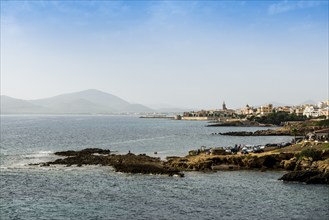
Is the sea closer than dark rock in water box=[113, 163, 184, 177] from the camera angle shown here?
Yes

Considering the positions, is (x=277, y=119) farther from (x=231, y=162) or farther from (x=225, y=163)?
(x=225, y=163)

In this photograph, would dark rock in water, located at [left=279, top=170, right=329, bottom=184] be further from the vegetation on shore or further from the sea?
the vegetation on shore

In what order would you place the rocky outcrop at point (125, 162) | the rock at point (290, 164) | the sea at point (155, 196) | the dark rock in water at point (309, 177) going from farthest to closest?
the rock at point (290, 164) → the rocky outcrop at point (125, 162) → the dark rock in water at point (309, 177) → the sea at point (155, 196)

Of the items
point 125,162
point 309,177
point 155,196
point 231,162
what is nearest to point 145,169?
point 125,162

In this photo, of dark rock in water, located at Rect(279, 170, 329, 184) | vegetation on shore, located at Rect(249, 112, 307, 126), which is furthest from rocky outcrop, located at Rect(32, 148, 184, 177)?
vegetation on shore, located at Rect(249, 112, 307, 126)

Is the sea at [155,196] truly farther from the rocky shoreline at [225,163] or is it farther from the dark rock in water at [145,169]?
the rocky shoreline at [225,163]

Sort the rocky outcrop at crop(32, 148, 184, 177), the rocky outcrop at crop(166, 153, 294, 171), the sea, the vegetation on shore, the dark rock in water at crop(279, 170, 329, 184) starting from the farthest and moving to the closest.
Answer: the vegetation on shore → the rocky outcrop at crop(166, 153, 294, 171) → the rocky outcrop at crop(32, 148, 184, 177) → the dark rock in water at crop(279, 170, 329, 184) → the sea

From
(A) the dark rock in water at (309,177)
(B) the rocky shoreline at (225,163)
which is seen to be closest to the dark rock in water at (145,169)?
(B) the rocky shoreline at (225,163)

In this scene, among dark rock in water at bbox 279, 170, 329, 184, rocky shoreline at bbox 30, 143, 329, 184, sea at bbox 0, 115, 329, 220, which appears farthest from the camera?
rocky shoreline at bbox 30, 143, 329, 184

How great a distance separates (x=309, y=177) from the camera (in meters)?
42.9

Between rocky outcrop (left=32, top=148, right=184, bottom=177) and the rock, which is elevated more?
the rock

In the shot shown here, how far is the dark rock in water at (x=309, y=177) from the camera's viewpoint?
4197cm

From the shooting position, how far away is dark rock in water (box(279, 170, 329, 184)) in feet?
138

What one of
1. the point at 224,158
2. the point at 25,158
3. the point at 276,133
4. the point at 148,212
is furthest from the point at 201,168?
the point at 276,133
